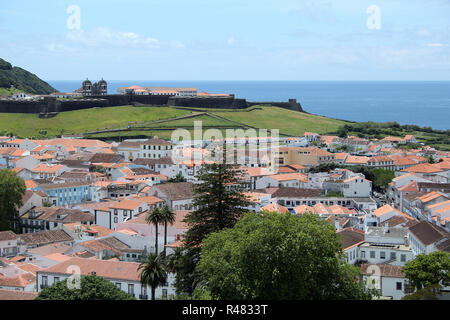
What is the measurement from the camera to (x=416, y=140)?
274ft

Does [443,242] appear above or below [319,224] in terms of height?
below

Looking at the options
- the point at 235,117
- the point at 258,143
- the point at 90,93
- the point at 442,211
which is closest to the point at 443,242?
the point at 442,211

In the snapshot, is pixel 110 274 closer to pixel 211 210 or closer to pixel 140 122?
pixel 211 210

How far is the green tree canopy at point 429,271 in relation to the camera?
71.0 ft

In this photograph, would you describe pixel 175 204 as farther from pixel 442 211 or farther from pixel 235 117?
pixel 235 117

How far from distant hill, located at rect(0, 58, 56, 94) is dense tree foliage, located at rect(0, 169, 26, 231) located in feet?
253

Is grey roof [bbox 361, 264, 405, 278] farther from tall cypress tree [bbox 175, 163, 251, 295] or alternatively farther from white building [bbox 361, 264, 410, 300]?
tall cypress tree [bbox 175, 163, 251, 295]

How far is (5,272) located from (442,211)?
22.6 metres

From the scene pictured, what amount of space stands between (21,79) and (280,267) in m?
126

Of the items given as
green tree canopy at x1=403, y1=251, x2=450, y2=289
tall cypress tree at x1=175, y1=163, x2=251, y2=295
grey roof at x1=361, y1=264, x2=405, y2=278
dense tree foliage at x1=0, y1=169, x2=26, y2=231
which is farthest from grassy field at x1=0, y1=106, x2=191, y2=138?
green tree canopy at x1=403, y1=251, x2=450, y2=289

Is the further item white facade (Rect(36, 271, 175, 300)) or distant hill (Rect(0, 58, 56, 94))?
distant hill (Rect(0, 58, 56, 94))

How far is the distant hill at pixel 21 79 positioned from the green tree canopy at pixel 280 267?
10311 cm

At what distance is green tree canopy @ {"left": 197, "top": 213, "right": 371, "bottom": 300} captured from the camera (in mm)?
16734

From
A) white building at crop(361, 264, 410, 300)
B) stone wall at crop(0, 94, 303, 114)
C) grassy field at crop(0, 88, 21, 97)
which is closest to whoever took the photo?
white building at crop(361, 264, 410, 300)
